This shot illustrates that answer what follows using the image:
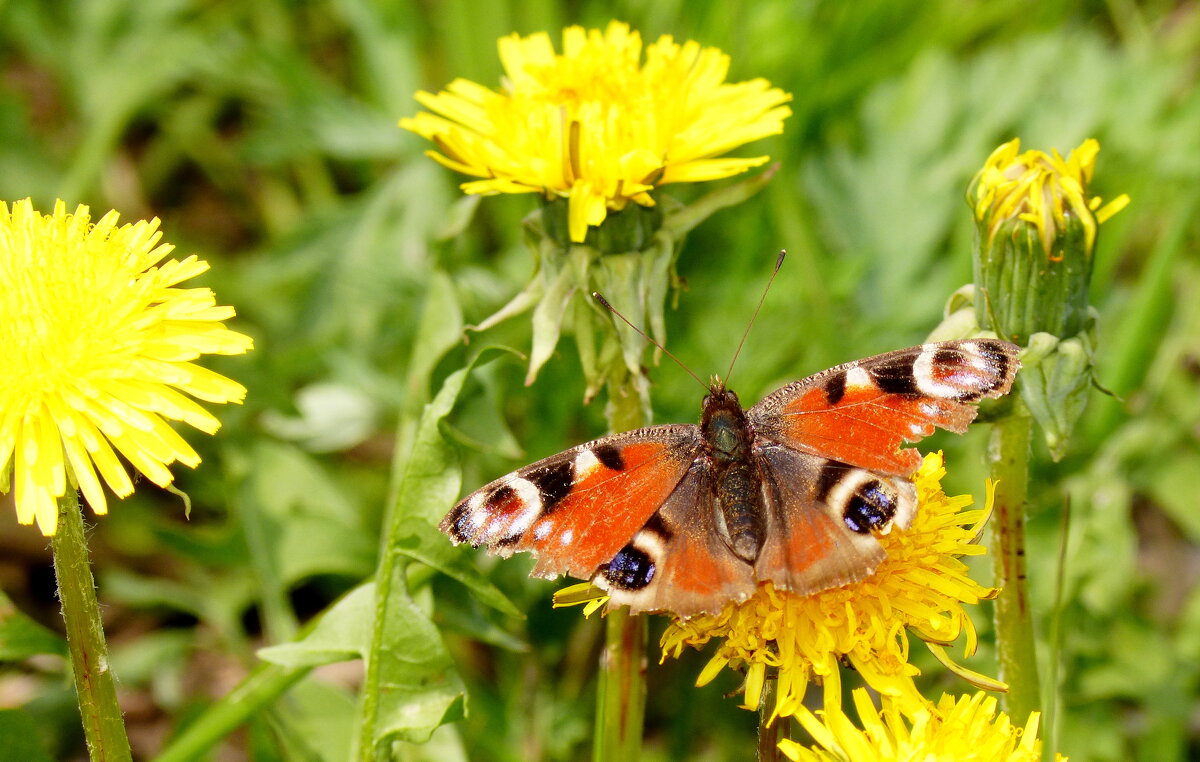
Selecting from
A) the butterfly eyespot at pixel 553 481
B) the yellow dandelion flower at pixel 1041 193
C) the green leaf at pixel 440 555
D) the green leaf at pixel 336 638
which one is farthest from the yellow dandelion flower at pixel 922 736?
the green leaf at pixel 336 638

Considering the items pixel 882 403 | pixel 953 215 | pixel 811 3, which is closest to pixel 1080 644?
pixel 882 403

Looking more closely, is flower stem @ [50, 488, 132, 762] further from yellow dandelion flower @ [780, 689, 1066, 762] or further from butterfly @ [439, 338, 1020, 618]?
yellow dandelion flower @ [780, 689, 1066, 762]

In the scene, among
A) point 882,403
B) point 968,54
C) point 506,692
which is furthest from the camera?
point 968,54

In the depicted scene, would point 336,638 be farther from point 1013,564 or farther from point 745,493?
point 1013,564

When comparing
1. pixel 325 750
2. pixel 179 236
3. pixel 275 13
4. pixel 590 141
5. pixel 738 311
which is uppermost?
pixel 275 13

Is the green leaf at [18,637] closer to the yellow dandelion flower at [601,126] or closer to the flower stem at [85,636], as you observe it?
the flower stem at [85,636]

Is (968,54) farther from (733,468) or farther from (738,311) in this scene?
(733,468)

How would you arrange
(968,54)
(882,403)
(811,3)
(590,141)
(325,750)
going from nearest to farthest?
(882,403) < (590,141) < (325,750) < (811,3) < (968,54)
